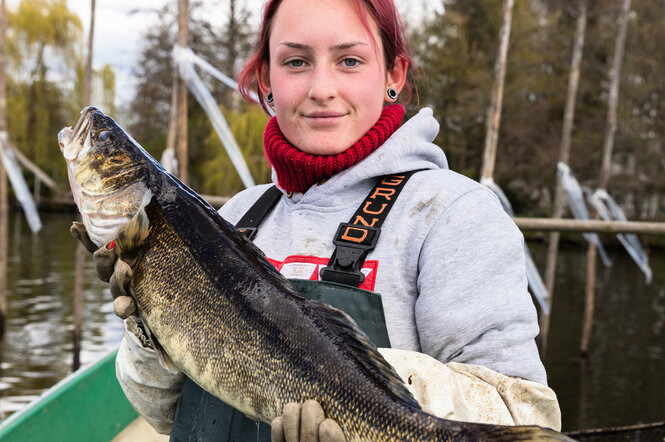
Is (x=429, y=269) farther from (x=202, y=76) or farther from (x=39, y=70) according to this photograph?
(x=39, y=70)

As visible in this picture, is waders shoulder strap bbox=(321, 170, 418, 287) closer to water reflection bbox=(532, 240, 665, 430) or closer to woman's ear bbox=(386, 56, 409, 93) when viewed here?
woman's ear bbox=(386, 56, 409, 93)

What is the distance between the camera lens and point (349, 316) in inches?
65.3

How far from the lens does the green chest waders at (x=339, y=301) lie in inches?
70.2

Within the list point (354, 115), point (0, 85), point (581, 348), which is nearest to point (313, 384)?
point (354, 115)

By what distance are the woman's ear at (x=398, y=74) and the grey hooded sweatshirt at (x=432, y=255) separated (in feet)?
0.55

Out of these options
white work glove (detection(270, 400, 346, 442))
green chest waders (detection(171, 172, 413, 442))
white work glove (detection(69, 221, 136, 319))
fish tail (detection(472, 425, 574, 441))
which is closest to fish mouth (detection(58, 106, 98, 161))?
white work glove (detection(69, 221, 136, 319))

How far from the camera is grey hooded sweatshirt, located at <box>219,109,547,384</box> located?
1.66 meters

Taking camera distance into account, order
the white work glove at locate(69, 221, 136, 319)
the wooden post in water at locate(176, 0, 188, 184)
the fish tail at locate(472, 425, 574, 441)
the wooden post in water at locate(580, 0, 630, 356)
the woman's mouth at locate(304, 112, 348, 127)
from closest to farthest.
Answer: the fish tail at locate(472, 425, 574, 441) → the white work glove at locate(69, 221, 136, 319) → the woman's mouth at locate(304, 112, 348, 127) → the wooden post in water at locate(176, 0, 188, 184) → the wooden post in water at locate(580, 0, 630, 356)

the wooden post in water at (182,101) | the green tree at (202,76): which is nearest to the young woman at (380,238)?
the wooden post in water at (182,101)

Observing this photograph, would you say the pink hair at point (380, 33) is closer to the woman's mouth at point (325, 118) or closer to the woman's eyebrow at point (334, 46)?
the woman's eyebrow at point (334, 46)

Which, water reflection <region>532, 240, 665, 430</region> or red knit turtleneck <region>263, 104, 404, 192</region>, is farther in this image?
water reflection <region>532, 240, 665, 430</region>

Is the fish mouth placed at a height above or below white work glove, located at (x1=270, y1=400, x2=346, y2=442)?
above

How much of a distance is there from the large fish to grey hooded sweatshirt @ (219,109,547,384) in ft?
0.78

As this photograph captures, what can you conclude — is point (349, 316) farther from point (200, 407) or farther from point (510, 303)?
point (200, 407)
